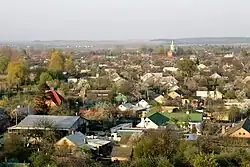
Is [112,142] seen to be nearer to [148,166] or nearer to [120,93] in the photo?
[148,166]

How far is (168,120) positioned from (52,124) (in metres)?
5.12

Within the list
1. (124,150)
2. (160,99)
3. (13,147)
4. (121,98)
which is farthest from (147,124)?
(121,98)

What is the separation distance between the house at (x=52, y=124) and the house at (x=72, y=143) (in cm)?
139

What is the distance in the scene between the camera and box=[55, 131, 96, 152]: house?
14.5 m

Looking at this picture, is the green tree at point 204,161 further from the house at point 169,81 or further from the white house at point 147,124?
the house at point 169,81

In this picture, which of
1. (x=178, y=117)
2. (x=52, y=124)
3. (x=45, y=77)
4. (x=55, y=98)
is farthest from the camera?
(x=45, y=77)

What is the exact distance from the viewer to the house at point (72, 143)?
47.4 ft

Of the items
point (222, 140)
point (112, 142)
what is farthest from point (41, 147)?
point (222, 140)

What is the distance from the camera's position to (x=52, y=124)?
669 inches

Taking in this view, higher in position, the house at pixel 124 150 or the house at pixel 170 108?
the house at pixel 124 150

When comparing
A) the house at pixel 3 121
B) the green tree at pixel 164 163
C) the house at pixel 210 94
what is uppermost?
the green tree at pixel 164 163

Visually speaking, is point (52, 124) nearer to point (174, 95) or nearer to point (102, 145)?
point (102, 145)

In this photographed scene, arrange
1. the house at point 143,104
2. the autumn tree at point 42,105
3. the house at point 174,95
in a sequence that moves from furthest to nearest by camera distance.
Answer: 1. the house at point 174,95
2. the house at point 143,104
3. the autumn tree at point 42,105

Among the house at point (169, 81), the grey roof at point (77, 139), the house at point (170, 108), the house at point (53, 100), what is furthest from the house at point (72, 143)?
the house at point (169, 81)
